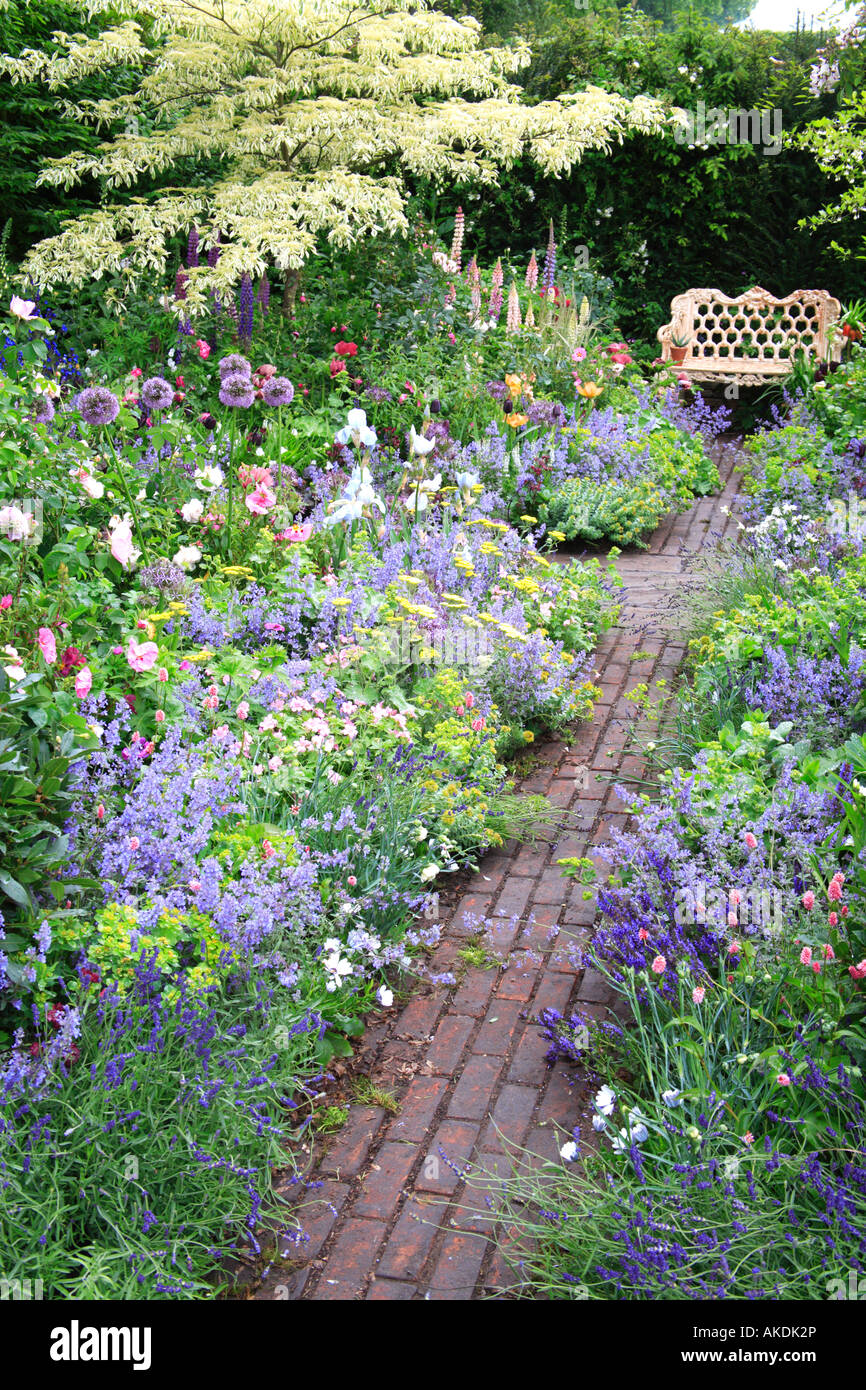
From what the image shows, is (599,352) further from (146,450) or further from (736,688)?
(736,688)

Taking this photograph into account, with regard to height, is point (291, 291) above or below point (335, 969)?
above

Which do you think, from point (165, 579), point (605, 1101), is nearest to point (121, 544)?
point (165, 579)

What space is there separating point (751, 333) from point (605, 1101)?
8.82m

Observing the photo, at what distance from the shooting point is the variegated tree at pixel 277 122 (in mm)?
6656

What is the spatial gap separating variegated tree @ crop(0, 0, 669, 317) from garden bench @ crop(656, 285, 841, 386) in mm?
2208

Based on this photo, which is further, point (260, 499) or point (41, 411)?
point (260, 499)

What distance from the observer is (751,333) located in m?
10.2

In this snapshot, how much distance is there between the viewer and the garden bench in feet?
32.1

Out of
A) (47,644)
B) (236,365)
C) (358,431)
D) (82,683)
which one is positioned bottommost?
(82,683)

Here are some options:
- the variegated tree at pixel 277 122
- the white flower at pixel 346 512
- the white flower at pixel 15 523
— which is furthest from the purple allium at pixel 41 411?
the variegated tree at pixel 277 122

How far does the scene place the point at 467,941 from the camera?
3.74m

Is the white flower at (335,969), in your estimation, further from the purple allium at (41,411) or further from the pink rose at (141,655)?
the purple allium at (41,411)

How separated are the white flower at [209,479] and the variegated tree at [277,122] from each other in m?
1.65

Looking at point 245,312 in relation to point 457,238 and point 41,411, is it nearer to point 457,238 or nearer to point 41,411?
point 457,238
